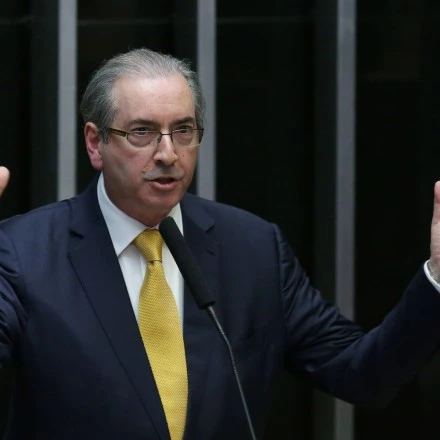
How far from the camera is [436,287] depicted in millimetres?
2693

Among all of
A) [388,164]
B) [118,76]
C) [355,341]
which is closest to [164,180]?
[118,76]

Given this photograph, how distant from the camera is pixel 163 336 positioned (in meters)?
2.78

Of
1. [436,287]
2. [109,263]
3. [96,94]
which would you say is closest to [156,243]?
[109,263]

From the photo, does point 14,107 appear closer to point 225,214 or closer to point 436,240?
point 225,214

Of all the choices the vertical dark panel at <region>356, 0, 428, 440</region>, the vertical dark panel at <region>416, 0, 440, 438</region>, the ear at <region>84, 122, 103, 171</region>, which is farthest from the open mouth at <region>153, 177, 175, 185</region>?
the vertical dark panel at <region>416, 0, 440, 438</region>

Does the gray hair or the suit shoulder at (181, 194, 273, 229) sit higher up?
the gray hair

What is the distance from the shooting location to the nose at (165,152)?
2.72 metres

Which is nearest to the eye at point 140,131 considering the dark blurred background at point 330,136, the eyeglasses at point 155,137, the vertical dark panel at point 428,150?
the eyeglasses at point 155,137

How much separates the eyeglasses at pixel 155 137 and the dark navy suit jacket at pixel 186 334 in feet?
0.68

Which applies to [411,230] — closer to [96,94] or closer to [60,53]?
[60,53]

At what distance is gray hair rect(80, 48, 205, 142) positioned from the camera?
2838 mm

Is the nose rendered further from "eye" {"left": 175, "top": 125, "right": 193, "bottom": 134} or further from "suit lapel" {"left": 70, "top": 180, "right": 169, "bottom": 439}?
"suit lapel" {"left": 70, "top": 180, "right": 169, "bottom": 439}

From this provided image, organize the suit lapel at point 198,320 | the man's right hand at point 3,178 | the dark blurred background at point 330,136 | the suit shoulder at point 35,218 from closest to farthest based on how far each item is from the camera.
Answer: the man's right hand at point 3,178 → the suit lapel at point 198,320 → the suit shoulder at point 35,218 → the dark blurred background at point 330,136

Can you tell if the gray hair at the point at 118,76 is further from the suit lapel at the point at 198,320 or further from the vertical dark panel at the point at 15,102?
the vertical dark panel at the point at 15,102
